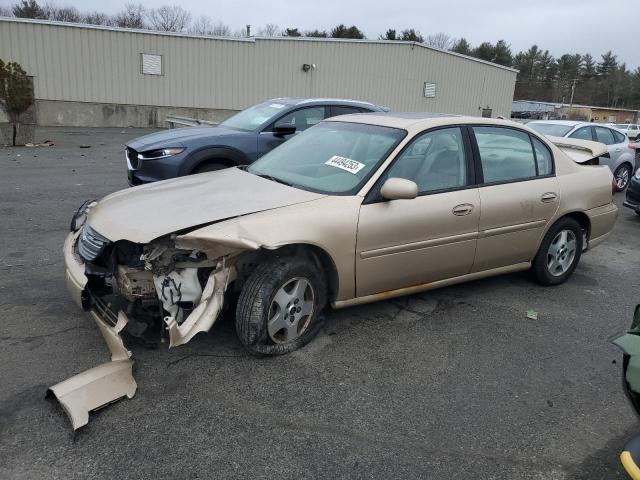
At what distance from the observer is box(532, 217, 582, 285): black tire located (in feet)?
16.4

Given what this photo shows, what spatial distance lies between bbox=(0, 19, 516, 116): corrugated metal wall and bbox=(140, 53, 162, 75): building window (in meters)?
0.17

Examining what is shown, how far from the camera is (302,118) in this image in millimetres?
7953

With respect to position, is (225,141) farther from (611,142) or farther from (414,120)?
(611,142)

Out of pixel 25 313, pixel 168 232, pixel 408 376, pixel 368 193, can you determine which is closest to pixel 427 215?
pixel 368 193

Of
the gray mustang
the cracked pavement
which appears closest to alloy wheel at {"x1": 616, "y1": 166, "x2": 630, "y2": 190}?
the gray mustang

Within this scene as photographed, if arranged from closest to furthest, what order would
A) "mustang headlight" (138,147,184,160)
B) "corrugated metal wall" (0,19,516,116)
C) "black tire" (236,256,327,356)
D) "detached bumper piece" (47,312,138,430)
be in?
"detached bumper piece" (47,312,138,430) → "black tire" (236,256,327,356) → "mustang headlight" (138,147,184,160) → "corrugated metal wall" (0,19,516,116)

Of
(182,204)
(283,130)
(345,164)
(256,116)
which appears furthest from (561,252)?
(256,116)

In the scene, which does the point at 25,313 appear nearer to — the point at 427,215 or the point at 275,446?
the point at 275,446

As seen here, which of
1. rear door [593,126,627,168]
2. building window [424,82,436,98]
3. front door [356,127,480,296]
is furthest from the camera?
building window [424,82,436,98]

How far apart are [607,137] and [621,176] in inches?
38.7

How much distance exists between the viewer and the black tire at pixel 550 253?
16.4 feet

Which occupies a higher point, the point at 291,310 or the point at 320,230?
the point at 320,230

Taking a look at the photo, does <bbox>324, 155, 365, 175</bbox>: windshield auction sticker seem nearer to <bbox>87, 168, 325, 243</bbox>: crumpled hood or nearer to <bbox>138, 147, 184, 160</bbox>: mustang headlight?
<bbox>87, 168, 325, 243</bbox>: crumpled hood

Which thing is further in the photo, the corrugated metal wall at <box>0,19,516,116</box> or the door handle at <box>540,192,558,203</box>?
the corrugated metal wall at <box>0,19,516,116</box>
